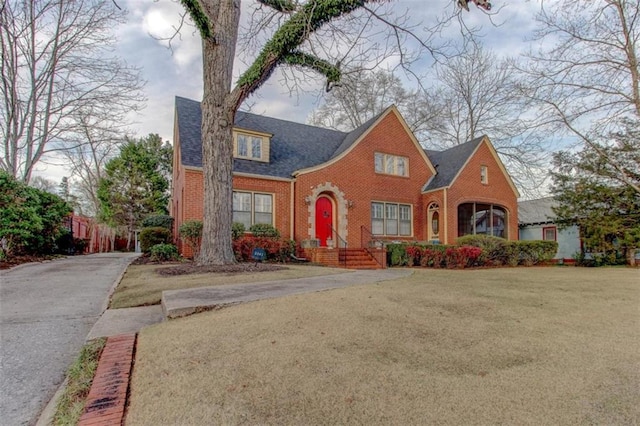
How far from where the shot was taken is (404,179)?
53.7 feet

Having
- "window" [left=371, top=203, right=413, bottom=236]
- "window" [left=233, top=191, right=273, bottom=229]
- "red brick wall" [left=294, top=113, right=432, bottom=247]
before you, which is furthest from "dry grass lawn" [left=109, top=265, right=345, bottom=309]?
"window" [left=371, top=203, right=413, bottom=236]

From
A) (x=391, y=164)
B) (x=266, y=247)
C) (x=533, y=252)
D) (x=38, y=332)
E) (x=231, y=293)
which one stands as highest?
(x=391, y=164)

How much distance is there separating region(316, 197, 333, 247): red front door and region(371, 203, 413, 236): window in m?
2.11

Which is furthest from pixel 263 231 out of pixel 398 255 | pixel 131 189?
pixel 131 189

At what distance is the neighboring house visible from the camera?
19891 mm

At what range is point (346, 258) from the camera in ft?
41.7

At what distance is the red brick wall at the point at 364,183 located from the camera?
13867mm

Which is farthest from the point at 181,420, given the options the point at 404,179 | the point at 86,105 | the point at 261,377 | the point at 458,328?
the point at 86,105

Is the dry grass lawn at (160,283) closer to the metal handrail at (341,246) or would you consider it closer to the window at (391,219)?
the metal handrail at (341,246)

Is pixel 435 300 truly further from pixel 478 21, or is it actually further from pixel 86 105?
pixel 86 105

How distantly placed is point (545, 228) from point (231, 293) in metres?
23.2

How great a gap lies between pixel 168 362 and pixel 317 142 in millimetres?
15155

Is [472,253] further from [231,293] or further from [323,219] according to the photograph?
[231,293]

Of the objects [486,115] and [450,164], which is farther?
[486,115]
